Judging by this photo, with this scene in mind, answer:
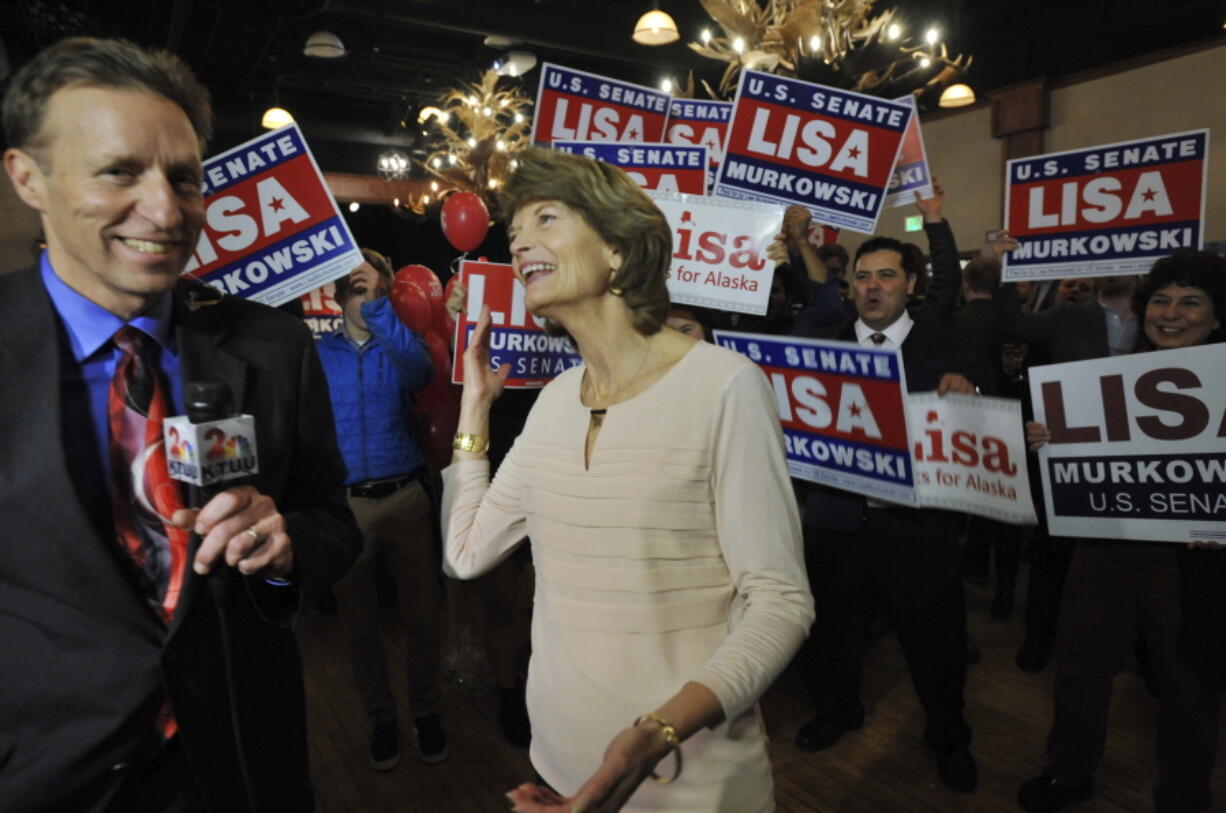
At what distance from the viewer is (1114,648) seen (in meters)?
2.47

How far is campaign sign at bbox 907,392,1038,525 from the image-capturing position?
8.48 ft

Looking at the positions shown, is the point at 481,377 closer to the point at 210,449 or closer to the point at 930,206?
the point at 210,449

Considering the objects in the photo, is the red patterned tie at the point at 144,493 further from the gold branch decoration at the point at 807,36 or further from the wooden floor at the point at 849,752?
the gold branch decoration at the point at 807,36

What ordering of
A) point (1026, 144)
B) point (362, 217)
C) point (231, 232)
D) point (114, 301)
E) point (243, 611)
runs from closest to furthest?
point (114, 301), point (243, 611), point (231, 232), point (1026, 144), point (362, 217)

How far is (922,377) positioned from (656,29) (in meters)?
5.85

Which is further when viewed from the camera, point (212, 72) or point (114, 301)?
point (212, 72)

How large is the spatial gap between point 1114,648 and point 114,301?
2.92 m

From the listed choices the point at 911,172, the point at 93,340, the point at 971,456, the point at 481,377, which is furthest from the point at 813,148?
the point at 93,340

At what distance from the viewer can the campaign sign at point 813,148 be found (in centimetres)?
330

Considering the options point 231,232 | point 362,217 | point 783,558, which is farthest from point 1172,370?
point 362,217

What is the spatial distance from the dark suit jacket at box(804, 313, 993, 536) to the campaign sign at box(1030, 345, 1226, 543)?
0.94ft

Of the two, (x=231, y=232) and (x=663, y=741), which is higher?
(x=231, y=232)

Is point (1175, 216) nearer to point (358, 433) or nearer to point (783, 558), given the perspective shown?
point (783, 558)

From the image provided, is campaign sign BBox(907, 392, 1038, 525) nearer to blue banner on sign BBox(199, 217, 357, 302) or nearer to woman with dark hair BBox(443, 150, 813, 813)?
woman with dark hair BBox(443, 150, 813, 813)
